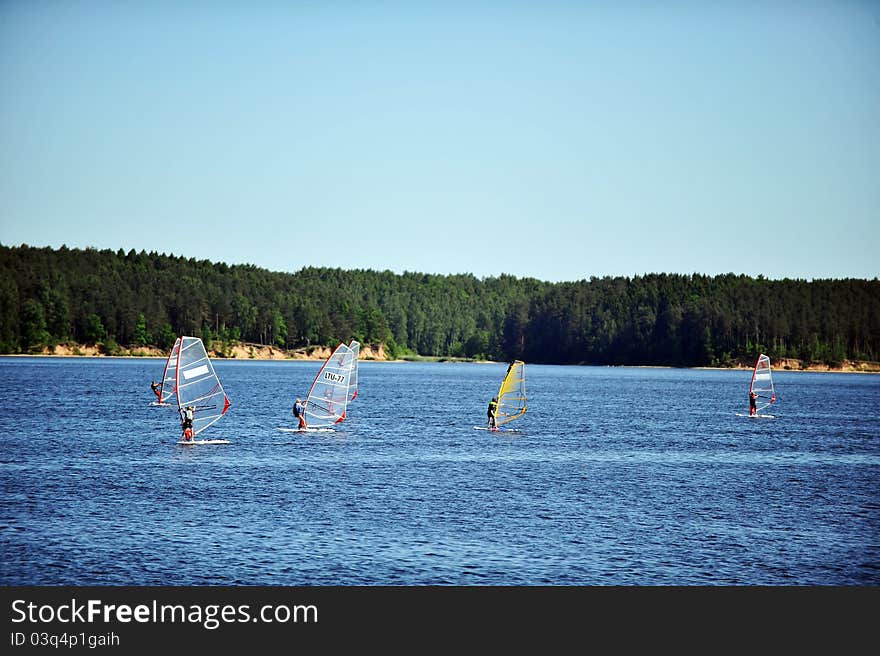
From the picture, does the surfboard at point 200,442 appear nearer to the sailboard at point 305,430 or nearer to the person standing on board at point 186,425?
the person standing on board at point 186,425

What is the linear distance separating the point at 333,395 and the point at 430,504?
39586 millimetres

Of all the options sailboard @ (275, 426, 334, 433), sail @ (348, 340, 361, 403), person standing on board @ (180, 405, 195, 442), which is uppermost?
sail @ (348, 340, 361, 403)

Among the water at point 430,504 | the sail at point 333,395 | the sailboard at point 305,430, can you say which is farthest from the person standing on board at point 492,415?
the sailboard at point 305,430

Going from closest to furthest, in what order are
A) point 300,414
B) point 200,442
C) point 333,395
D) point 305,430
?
point 200,442, point 305,430, point 300,414, point 333,395

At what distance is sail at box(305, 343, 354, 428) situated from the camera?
78.0m

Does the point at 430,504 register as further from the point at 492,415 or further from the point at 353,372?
the point at 353,372

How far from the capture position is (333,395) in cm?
8431

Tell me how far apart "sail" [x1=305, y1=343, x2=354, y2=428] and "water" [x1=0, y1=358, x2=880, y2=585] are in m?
2.39

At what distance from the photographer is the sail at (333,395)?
7800 centimetres

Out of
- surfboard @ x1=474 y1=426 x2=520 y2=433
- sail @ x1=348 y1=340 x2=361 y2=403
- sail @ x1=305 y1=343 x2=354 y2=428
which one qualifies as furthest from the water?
sail @ x1=348 y1=340 x2=361 y2=403

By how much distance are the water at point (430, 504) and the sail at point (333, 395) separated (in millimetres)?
2391

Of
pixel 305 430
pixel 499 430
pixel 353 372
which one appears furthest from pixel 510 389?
pixel 353 372

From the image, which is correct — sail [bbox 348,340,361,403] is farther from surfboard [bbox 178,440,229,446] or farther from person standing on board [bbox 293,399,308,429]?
surfboard [bbox 178,440,229,446]
